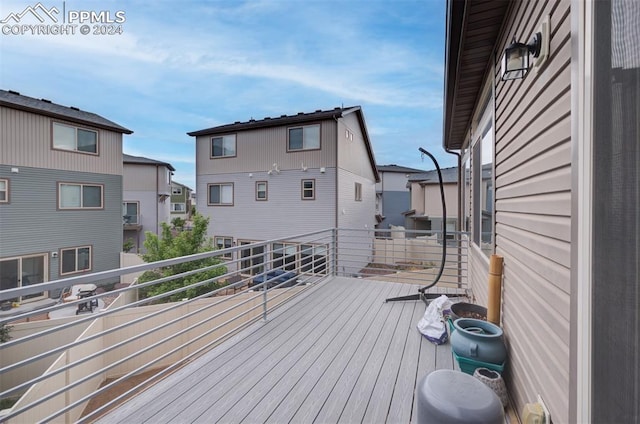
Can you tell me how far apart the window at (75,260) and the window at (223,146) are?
5801mm

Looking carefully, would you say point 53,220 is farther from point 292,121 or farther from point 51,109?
point 292,121

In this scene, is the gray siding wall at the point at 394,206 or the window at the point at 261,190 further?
the gray siding wall at the point at 394,206

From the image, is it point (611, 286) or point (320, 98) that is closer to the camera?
point (611, 286)

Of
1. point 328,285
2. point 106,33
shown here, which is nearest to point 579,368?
point 328,285

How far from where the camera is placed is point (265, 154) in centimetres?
1136

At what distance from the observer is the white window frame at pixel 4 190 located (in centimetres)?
857

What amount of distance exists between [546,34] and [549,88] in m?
0.25

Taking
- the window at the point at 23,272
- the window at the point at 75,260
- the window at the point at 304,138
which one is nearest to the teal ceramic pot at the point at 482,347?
the window at the point at 304,138

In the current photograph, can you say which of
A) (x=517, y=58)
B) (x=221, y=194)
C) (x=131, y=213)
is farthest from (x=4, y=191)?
(x=517, y=58)

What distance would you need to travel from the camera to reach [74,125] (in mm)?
10008

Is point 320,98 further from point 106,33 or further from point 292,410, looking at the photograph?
point 292,410

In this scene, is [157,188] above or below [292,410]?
above

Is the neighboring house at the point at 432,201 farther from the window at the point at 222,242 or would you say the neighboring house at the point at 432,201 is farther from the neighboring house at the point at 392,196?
the window at the point at 222,242

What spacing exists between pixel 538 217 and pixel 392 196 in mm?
22815
